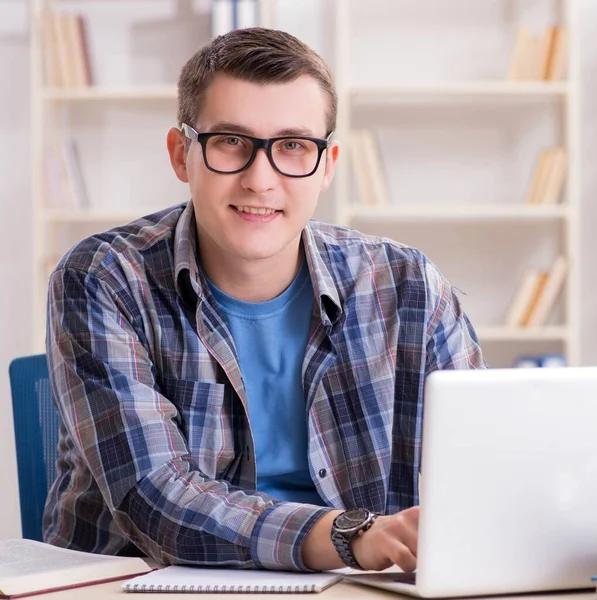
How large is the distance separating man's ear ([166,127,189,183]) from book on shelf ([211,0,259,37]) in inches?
74.0

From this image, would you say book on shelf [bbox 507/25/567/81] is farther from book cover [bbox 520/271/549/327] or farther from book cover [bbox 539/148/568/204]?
book cover [bbox 520/271/549/327]

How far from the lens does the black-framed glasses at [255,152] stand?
1.53 metres

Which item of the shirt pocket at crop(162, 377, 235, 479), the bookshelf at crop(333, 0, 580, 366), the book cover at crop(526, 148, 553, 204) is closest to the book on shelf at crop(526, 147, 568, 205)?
the book cover at crop(526, 148, 553, 204)

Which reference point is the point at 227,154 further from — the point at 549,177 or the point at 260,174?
the point at 549,177

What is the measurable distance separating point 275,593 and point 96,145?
2867mm

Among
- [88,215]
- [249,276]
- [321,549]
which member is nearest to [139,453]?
[321,549]

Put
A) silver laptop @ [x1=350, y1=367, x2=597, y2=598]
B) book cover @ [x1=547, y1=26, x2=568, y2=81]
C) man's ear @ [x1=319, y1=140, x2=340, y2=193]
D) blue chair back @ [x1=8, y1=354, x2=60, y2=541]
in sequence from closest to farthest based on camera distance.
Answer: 1. silver laptop @ [x1=350, y1=367, x2=597, y2=598]
2. man's ear @ [x1=319, y1=140, x2=340, y2=193]
3. blue chair back @ [x1=8, y1=354, x2=60, y2=541]
4. book cover @ [x1=547, y1=26, x2=568, y2=81]

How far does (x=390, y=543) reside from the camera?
112cm

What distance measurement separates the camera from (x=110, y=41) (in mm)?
3723

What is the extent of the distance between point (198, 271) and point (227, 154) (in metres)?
0.20

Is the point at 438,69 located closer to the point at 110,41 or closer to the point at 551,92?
the point at 551,92

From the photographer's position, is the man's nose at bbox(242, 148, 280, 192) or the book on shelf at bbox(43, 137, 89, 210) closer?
the man's nose at bbox(242, 148, 280, 192)

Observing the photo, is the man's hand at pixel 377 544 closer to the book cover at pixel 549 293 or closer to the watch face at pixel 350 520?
the watch face at pixel 350 520

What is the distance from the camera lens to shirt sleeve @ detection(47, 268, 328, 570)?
124cm
